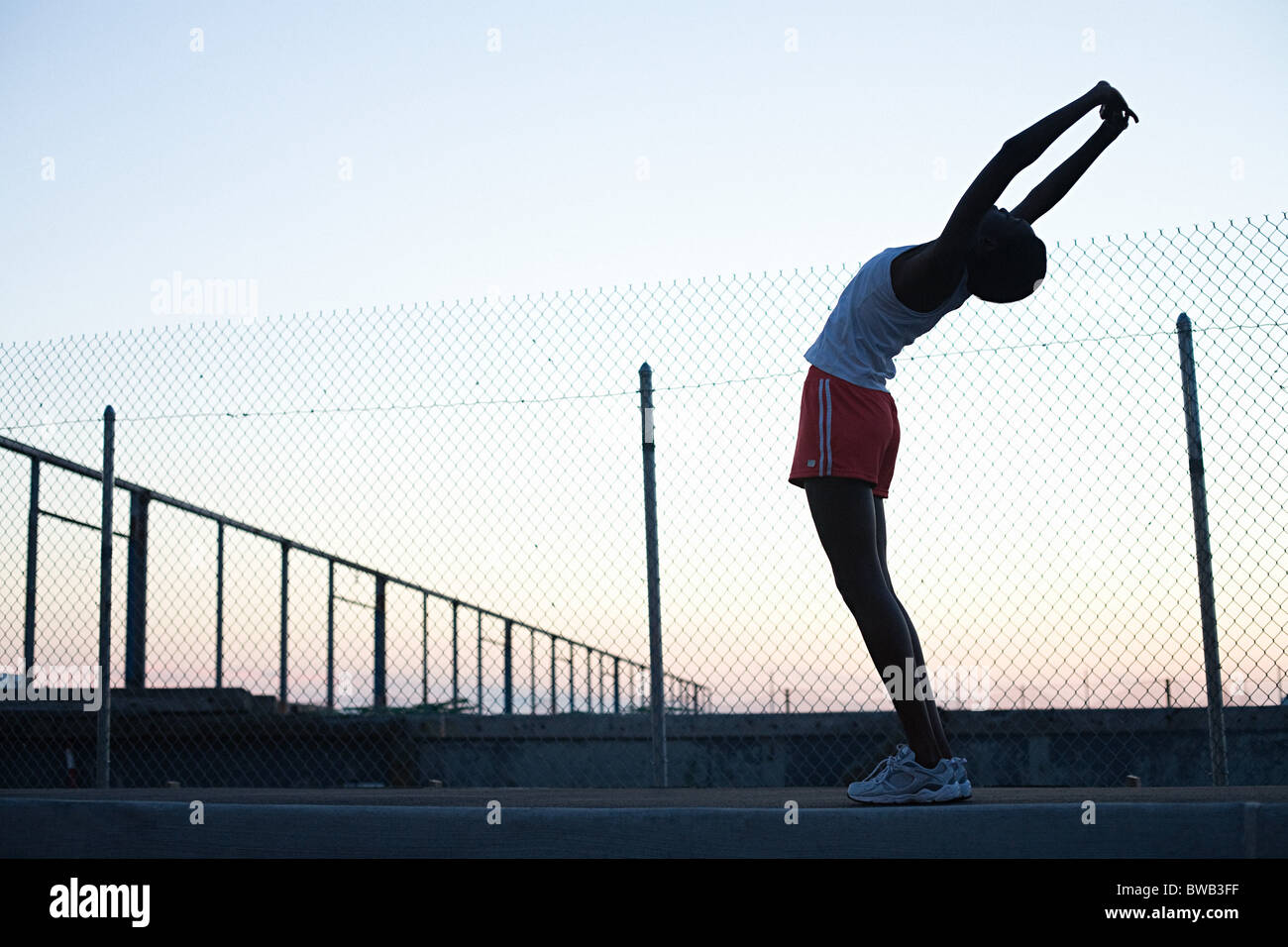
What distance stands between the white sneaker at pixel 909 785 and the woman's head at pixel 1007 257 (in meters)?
1.04

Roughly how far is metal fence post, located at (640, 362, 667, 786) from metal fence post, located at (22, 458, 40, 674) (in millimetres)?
3222

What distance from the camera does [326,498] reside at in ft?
18.3

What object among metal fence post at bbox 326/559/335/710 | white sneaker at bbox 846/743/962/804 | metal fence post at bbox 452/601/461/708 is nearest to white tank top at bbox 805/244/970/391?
white sneaker at bbox 846/743/962/804

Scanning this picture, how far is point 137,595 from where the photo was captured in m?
6.16

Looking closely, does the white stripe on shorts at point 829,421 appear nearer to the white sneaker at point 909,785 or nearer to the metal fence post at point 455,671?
the white sneaker at point 909,785

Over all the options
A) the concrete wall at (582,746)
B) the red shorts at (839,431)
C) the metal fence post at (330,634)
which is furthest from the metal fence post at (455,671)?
the red shorts at (839,431)

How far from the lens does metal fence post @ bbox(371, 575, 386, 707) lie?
25.8 ft

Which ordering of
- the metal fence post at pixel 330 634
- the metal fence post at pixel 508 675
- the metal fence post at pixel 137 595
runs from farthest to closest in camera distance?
the metal fence post at pixel 508 675
the metal fence post at pixel 330 634
the metal fence post at pixel 137 595

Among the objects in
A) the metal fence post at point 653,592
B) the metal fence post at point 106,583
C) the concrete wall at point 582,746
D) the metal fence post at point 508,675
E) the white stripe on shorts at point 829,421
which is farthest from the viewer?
the metal fence post at point 508,675

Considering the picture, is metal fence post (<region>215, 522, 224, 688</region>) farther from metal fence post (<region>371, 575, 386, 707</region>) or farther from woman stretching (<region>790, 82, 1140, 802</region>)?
woman stretching (<region>790, 82, 1140, 802</region>)

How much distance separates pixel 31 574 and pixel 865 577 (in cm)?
494

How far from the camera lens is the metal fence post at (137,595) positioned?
6.03 m
